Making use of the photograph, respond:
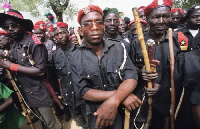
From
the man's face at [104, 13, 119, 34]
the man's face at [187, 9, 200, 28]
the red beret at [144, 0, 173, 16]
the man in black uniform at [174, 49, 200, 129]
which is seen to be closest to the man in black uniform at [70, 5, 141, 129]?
the man in black uniform at [174, 49, 200, 129]

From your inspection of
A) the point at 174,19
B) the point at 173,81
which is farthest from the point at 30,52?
the point at 174,19

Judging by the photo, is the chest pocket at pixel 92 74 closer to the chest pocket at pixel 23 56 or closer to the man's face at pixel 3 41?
the chest pocket at pixel 23 56

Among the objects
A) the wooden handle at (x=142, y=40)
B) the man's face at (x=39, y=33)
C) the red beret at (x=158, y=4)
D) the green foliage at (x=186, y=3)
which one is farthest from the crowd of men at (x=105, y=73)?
the green foliage at (x=186, y=3)

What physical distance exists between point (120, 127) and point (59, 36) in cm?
287

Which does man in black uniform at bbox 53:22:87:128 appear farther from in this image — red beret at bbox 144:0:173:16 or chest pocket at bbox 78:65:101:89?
red beret at bbox 144:0:173:16

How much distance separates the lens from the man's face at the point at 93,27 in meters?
1.70

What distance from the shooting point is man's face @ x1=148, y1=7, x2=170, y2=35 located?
2.19 metres

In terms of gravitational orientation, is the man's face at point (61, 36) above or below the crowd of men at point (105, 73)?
above

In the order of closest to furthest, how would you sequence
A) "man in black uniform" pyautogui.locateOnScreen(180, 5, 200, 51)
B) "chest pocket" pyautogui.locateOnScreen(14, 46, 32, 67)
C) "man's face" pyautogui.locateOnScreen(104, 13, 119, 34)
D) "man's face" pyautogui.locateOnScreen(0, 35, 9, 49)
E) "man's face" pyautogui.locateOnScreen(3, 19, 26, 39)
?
"man's face" pyautogui.locateOnScreen(3, 19, 26, 39) → "chest pocket" pyautogui.locateOnScreen(14, 46, 32, 67) → "man's face" pyautogui.locateOnScreen(0, 35, 9, 49) → "man in black uniform" pyautogui.locateOnScreen(180, 5, 200, 51) → "man's face" pyautogui.locateOnScreen(104, 13, 119, 34)

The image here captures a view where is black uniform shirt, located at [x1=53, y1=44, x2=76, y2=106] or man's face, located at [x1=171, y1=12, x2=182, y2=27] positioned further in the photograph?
man's face, located at [x1=171, y1=12, x2=182, y2=27]

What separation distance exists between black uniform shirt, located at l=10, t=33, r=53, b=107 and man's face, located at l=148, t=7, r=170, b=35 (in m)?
2.24

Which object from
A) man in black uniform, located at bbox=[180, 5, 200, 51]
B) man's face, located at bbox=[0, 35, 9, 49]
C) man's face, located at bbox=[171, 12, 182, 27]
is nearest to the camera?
man's face, located at bbox=[0, 35, 9, 49]

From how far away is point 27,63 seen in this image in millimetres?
2656

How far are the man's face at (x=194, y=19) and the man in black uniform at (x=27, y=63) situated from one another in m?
4.01
